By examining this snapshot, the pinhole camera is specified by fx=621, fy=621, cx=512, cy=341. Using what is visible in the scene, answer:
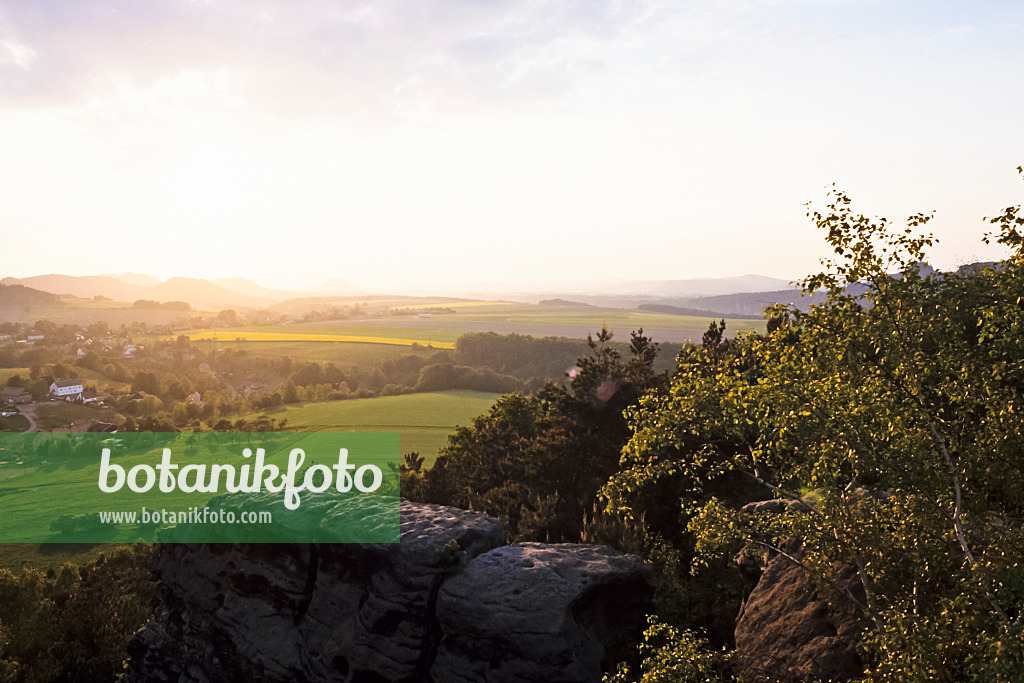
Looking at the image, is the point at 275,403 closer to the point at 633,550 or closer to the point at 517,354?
the point at 517,354

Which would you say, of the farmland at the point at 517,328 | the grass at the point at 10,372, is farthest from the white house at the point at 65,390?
the farmland at the point at 517,328

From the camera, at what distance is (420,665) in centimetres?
1303

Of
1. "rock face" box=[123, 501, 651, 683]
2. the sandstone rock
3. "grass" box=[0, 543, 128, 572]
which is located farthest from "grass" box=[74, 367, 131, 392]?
the sandstone rock

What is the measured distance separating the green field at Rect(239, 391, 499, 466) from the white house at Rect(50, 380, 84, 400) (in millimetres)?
21421

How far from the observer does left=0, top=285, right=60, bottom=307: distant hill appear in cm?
13100

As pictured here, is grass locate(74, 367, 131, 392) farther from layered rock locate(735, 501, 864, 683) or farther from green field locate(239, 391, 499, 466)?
layered rock locate(735, 501, 864, 683)

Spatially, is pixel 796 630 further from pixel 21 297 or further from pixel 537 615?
pixel 21 297

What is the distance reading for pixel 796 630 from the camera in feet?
35.8

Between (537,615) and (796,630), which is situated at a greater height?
(796,630)

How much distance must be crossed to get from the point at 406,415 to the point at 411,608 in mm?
59043

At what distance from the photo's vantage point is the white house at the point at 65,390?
80.1 meters

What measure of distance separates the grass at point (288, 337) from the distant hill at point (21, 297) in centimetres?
3248

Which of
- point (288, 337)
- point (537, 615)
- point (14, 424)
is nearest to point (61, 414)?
point (14, 424)

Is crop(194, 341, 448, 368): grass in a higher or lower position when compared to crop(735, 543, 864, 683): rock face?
lower
